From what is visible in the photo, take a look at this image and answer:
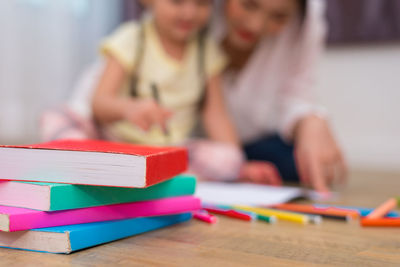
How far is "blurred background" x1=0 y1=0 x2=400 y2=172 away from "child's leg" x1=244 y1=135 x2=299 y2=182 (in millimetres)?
557

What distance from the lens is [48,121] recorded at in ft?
3.71

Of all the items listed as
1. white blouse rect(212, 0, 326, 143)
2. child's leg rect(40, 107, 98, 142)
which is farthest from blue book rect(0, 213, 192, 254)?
white blouse rect(212, 0, 326, 143)

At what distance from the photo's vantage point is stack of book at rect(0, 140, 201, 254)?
1.33ft

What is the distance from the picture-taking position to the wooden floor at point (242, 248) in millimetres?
401

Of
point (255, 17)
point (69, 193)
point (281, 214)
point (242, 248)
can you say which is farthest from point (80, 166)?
point (255, 17)

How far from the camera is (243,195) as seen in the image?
739mm

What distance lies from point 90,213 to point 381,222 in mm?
362

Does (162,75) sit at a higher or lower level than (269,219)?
higher

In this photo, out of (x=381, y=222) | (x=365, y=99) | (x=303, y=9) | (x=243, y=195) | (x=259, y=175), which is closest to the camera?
(x=381, y=222)

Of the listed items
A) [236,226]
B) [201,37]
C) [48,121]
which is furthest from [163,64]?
[236,226]

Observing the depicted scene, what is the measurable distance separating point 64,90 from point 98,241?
1.50 metres

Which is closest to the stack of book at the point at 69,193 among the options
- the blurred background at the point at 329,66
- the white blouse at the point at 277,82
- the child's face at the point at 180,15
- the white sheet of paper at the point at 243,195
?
the white sheet of paper at the point at 243,195

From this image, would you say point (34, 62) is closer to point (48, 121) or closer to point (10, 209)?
point (48, 121)

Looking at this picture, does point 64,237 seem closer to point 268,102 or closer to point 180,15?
point 180,15
